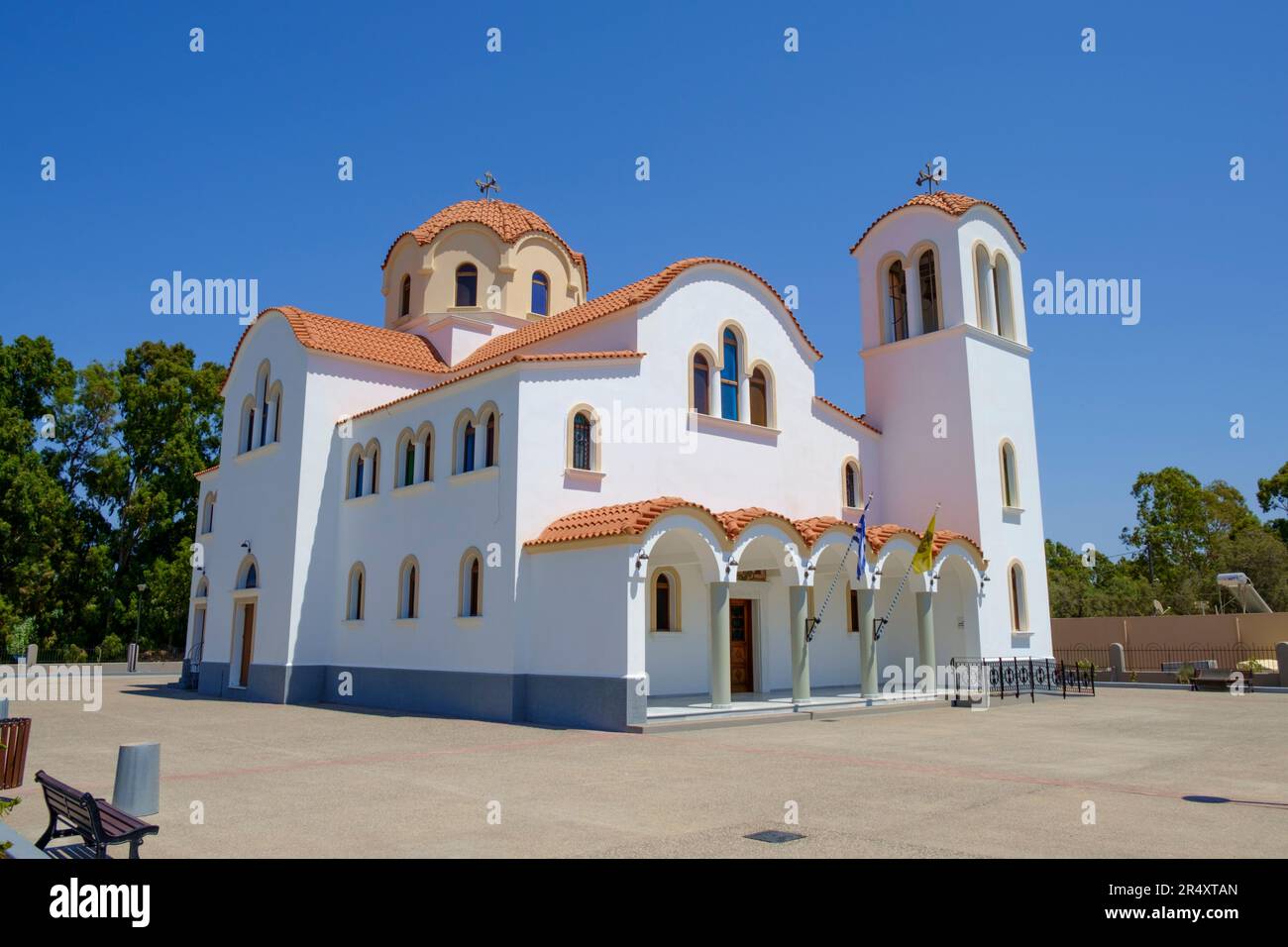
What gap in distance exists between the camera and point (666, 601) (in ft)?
65.7

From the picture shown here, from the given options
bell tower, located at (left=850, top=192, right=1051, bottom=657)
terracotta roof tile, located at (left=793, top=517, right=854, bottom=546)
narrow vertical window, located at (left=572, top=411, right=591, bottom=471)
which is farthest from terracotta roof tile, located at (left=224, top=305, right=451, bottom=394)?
bell tower, located at (left=850, top=192, right=1051, bottom=657)

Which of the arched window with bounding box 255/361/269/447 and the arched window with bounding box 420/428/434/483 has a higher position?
the arched window with bounding box 255/361/269/447

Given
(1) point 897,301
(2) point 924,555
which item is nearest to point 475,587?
(2) point 924,555

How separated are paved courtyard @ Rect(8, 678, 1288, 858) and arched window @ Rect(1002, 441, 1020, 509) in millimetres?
8079

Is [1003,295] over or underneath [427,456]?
over

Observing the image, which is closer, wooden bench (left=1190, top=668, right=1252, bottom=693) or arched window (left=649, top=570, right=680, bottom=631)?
arched window (left=649, top=570, right=680, bottom=631)

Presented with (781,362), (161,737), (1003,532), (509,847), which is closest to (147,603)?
(161,737)

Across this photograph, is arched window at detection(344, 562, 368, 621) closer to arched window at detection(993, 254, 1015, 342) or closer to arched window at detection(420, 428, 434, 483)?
arched window at detection(420, 428, 434, 483)

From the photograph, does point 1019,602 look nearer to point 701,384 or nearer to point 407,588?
point 701,384

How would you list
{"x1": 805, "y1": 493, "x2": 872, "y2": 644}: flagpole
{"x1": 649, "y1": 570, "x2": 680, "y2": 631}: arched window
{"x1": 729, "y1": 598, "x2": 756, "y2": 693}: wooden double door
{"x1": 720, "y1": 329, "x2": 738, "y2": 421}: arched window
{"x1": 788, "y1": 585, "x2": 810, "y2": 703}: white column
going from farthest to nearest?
{"x1": 720, "y1": 329, "x2": 738, "y2": 421}: arched window → {"x1": 729, "y1": 598, "x2": 756, "y2": 693}: wooden double door → {"x1": 649, "y1": 570, "x2": 680, "y2": 631}: arched window → {"x1": 805, "y1": 493, "x2": 872, "y2": 644}: flagpole → {"x1": 788, "y1": 585, "x2": 810, "y2": 703}: white column

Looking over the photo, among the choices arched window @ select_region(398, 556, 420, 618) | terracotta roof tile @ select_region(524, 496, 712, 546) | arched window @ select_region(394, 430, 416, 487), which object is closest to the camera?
terracotta roof tile @ select_region(524, 496, 712, 546)

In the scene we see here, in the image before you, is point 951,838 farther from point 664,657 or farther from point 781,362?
point 781,362

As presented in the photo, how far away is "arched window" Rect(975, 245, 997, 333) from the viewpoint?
25391 millimetres

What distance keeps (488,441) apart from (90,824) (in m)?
13.2
